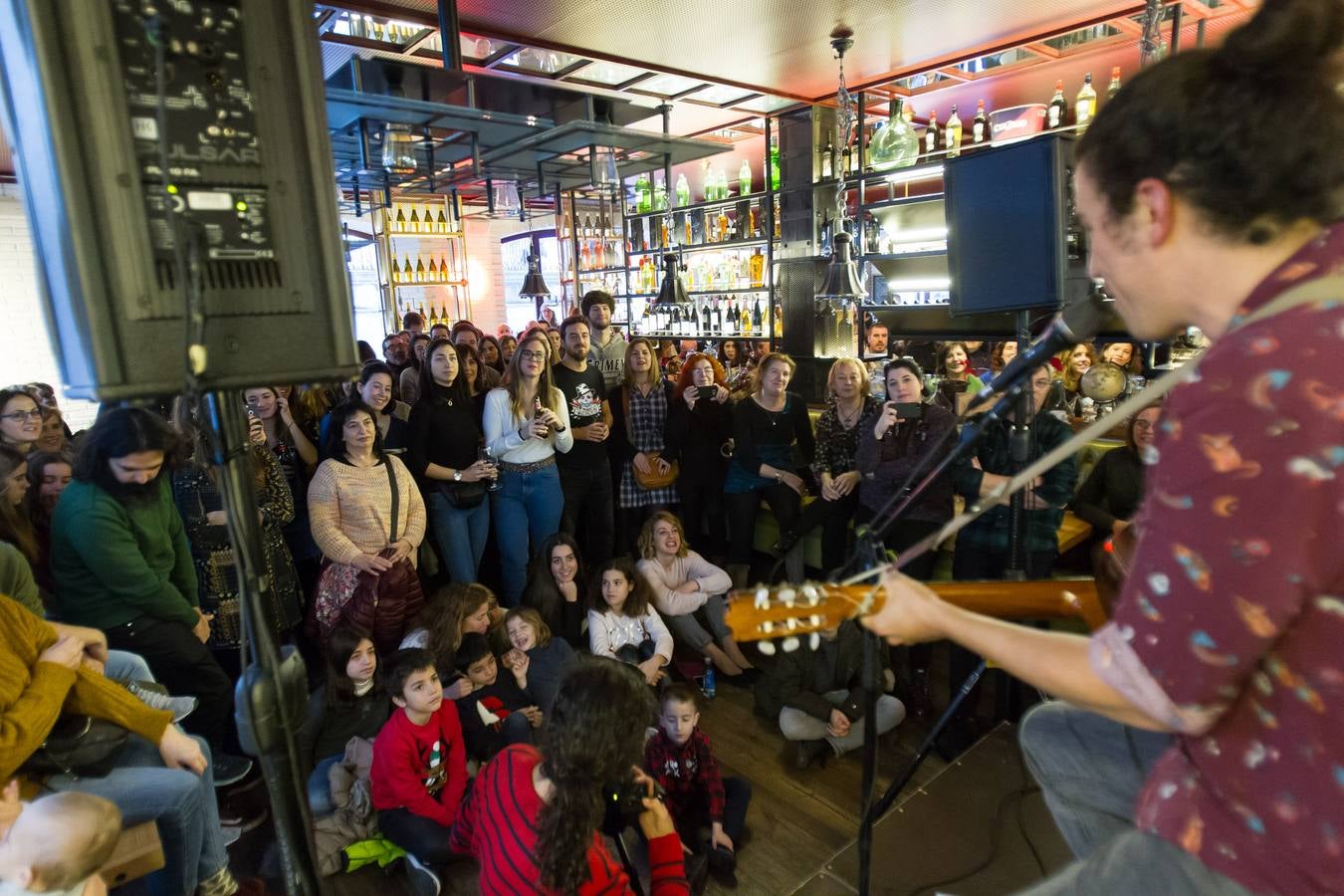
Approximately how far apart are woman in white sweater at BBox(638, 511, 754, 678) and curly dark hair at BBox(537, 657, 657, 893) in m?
1.58

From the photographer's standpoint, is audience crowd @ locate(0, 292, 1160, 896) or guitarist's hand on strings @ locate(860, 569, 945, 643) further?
audience crowd @ locate(0, 292, 1160, 896)

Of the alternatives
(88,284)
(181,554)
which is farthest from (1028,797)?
(181,554)

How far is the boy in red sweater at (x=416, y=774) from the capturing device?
230cm

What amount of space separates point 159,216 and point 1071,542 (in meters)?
3.31

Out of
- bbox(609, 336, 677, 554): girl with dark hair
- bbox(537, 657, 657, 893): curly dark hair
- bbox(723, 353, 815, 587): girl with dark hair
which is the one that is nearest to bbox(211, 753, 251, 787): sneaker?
bbox(537, 657, 657, 893): curly dark hair

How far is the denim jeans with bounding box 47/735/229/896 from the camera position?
71.4 inches

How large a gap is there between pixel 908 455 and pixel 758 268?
11.8ft

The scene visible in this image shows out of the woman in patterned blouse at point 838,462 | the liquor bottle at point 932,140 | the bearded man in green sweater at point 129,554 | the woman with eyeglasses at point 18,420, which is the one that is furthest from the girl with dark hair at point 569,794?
the liquor bottle at point 932,140

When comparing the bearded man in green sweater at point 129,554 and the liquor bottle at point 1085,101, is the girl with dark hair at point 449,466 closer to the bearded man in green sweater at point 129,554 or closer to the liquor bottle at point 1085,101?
the bearded man in green sweater at point 129,554

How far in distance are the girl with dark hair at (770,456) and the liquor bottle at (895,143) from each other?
6.09ft

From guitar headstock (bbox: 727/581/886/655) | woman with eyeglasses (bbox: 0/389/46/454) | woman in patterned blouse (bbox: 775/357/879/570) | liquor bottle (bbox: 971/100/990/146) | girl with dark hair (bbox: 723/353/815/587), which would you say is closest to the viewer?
guitar headstock (bbox: 727/581/886/655)

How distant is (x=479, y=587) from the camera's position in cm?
304

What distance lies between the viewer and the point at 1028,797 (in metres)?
2.04

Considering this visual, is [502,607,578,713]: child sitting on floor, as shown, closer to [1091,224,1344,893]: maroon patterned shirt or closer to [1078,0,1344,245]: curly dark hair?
[1091,224,1344,893]: maroon patterned shirt
